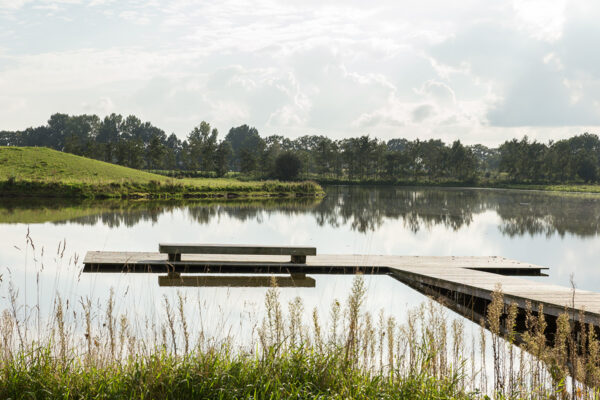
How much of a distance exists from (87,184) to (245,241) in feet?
81.9

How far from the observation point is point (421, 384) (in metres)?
4.74

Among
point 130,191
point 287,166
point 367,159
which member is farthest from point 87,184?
point 367,159

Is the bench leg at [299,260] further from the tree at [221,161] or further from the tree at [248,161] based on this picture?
the tree at [248,161]

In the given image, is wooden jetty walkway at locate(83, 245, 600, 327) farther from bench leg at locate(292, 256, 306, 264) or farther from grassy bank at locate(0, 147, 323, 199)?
grassy bank at locate(0, 147, 323, 199)

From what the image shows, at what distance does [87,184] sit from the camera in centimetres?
4097

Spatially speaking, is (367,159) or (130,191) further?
(367,159)

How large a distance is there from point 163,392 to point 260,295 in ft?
20.8

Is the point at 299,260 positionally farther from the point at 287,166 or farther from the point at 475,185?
the point at 475,185

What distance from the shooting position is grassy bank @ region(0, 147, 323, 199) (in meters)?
39.6

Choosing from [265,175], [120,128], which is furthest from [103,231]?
[120,128]

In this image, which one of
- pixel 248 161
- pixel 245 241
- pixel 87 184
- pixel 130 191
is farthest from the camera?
pixel 248 161

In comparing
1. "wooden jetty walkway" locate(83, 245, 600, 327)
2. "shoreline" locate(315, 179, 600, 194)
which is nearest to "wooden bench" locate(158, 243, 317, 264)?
"wooden jetty walkway" locate(83, 245, 600, 327)

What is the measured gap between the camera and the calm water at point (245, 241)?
9930 millimetres

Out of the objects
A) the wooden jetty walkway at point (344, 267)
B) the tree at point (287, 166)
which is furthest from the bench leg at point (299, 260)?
the tree at point (287, 166)
